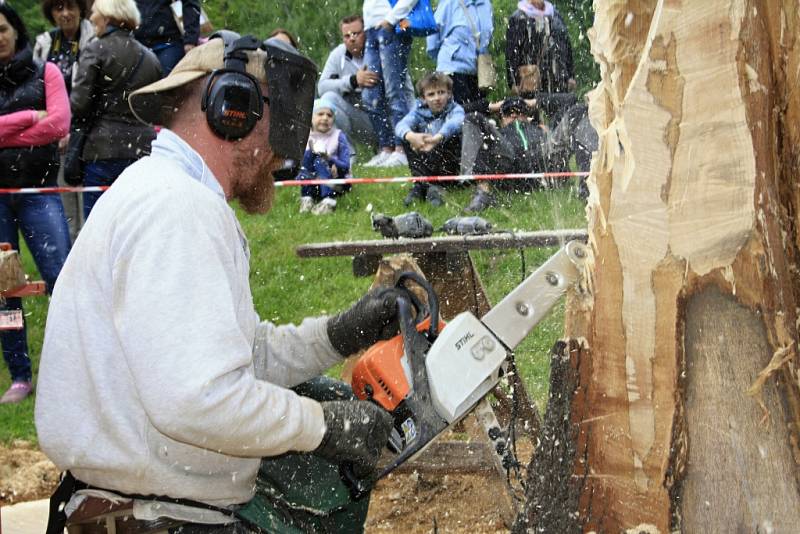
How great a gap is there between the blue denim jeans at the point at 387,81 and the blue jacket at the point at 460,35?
0.30 m

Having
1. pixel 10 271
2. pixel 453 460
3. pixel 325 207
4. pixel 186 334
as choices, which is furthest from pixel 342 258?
pixel 186 334

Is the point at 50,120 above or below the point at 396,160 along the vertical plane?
above

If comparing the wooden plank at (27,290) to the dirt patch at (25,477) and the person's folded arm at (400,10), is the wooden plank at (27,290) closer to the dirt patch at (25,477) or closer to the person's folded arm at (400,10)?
the dirt patch at (25,477)

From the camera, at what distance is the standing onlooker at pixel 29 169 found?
207 inches

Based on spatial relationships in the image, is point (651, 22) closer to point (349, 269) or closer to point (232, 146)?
point (232, 146)

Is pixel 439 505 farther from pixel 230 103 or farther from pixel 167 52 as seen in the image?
pixel 167 52

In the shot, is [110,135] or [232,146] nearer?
[232,146]

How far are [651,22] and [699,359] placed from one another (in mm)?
704

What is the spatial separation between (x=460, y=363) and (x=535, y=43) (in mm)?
5295

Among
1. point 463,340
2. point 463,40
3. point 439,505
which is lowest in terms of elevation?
point 439,505

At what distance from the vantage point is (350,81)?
26.2 feet

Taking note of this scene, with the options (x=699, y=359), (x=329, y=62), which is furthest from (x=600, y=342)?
(x=329, y=62)

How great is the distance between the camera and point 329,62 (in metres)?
8.29

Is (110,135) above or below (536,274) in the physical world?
below
